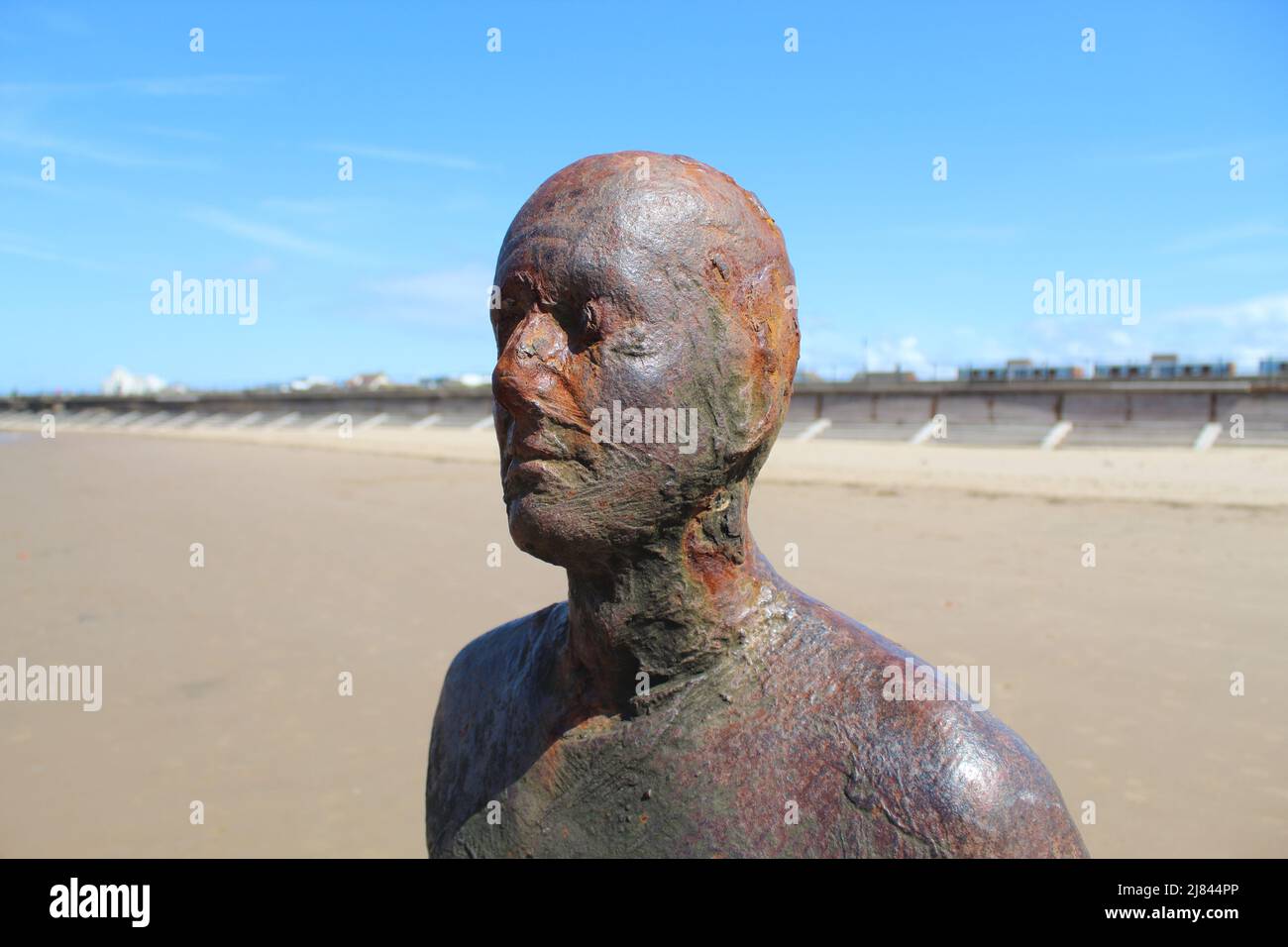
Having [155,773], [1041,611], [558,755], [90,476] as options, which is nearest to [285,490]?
[90,476]

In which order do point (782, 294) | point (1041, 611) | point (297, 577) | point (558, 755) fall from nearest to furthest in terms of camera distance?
point (782, 294) < point (558, 755) < point (1041, 611) < point (297, 577)

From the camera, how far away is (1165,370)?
2300 cm

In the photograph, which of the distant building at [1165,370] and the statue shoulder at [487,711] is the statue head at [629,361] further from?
the distant building at [1165,370]

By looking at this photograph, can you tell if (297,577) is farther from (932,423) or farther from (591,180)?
(932,423)

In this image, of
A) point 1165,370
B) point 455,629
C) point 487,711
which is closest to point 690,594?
point 487,711

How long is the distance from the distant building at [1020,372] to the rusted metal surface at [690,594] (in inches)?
860

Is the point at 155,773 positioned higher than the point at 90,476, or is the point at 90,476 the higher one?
the point at 90,476

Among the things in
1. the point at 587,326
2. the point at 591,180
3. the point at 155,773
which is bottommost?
the point at 155,773

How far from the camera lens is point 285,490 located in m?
19.2

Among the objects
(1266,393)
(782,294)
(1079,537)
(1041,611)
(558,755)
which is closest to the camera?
(782,294)

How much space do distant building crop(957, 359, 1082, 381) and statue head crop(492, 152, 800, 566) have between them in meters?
21.9

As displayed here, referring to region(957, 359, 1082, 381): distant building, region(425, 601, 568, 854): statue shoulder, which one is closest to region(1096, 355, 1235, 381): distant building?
region(957, 359, 1082, 381): distant building

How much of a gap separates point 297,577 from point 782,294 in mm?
10112

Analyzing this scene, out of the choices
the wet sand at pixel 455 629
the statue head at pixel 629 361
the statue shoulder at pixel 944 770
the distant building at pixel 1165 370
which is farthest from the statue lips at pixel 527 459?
the distant building at pixel 1165 370
